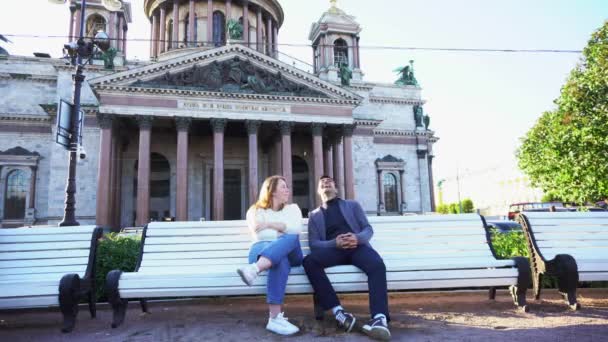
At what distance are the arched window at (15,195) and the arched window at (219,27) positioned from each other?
1813 cm

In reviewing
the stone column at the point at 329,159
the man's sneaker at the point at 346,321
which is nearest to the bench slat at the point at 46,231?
the man's sneaker at the point at 346,321

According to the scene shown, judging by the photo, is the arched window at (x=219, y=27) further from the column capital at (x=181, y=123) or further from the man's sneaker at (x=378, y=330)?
the man's sneaker at (x=378, y=330)

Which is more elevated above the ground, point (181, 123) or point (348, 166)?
point (181, 123)

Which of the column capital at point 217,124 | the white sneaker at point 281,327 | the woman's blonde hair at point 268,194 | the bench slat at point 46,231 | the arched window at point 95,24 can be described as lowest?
the white sneaker at point 281,327

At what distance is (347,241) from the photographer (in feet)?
15.9

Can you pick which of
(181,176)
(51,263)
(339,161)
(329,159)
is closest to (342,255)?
(51,263)

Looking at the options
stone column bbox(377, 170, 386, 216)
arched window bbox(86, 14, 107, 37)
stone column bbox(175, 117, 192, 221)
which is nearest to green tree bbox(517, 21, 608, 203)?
stone column bbox(377, 170, 386, 216)

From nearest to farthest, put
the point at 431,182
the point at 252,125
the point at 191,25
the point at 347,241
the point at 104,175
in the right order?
the point at 347,241 → the point at 104,175 → the point at 252,125 → the point at 431,182 → the point at 191,25

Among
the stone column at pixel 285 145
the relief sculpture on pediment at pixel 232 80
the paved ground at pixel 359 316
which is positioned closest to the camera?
the paved ground at pixel 359 316

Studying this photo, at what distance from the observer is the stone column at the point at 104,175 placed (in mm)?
22297

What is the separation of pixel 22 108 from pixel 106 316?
28.3 metres

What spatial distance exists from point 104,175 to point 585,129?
73.6 ft

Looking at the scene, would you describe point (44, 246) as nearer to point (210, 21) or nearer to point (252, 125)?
point (252, 125)

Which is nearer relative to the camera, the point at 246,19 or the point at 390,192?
the point at 390,192
